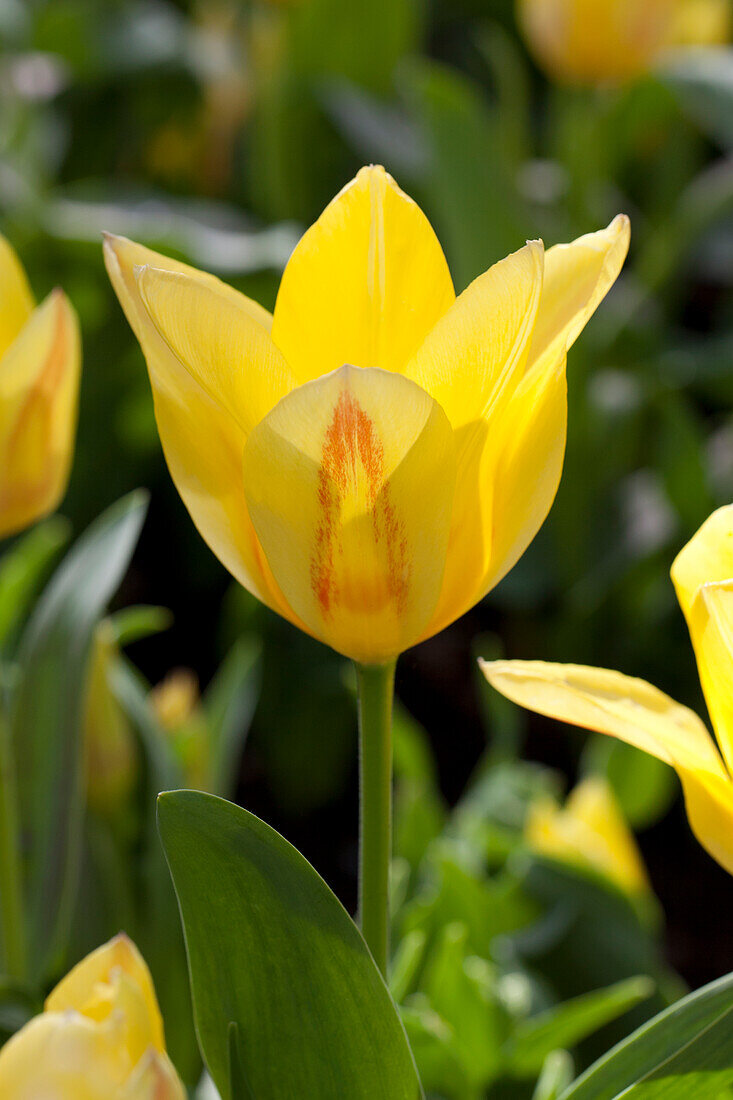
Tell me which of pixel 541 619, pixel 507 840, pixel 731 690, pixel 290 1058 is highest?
pixel 731 690

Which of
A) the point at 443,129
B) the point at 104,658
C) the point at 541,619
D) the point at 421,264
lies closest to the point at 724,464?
the point at 541,619

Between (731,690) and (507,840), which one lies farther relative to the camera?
(507,840)

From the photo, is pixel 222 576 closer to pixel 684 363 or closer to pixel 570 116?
pixel 684 363

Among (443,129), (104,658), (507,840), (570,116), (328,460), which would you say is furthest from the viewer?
(570,116)

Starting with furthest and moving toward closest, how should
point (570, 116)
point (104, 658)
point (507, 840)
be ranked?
point (570, 116), point (507, 840), point (104, 658)

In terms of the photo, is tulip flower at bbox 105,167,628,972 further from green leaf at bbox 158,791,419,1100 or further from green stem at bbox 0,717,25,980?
green stem at bbox 0,717,25,980

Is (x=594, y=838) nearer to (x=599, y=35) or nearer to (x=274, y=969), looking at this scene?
(x=274, y=969)

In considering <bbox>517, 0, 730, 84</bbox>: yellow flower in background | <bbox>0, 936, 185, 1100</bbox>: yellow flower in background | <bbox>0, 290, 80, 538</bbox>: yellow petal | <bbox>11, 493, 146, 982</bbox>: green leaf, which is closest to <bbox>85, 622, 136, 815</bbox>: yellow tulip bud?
<bbox>11, 493, 146, 982</bbox>: green leaf
